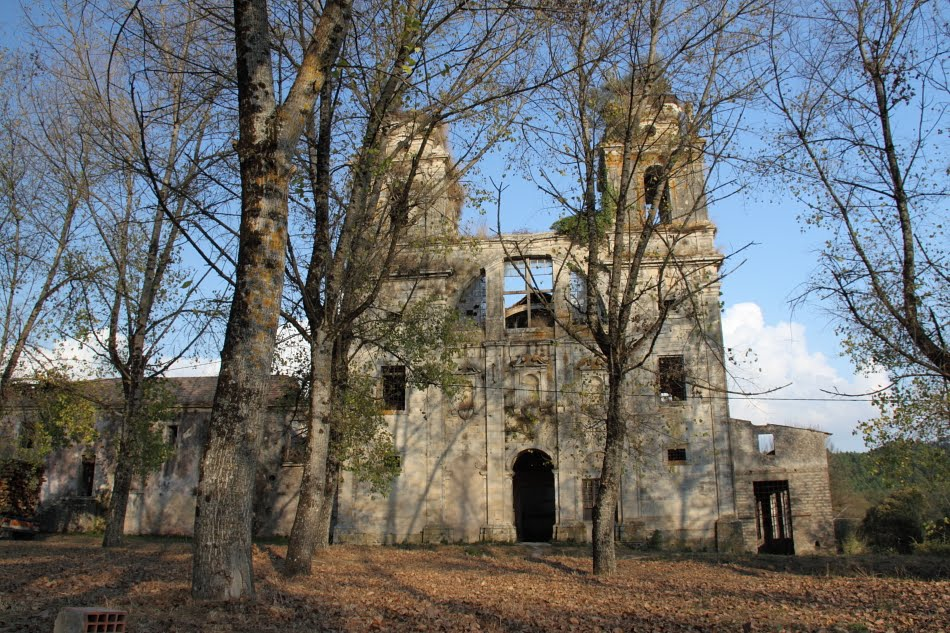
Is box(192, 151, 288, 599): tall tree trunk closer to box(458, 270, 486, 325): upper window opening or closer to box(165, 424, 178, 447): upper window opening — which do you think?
box(458, 270, 486, 325): upper window opening

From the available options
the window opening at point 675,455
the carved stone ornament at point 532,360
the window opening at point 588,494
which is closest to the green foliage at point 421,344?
the carved stone ornament at point 532,360

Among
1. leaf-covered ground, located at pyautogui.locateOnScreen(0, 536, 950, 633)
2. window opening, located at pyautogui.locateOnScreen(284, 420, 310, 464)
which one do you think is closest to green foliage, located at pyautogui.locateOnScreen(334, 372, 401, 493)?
leaf-covered ground, located at pyautogui.locateOnScreen(0, 536, 950, 633)

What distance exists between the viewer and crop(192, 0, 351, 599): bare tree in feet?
21.3

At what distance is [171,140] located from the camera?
1975 cm

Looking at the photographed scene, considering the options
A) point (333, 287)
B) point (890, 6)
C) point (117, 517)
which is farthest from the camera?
point (117, 517)

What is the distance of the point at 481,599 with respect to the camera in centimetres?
909

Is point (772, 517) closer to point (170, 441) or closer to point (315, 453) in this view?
point (315, 453)

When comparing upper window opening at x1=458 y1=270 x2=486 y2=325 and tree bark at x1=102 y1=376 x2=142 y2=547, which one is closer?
tree bark at x1=102 y1=376 x2=142 y2=547

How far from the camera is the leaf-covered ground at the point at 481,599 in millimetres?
6547

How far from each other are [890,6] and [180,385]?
97.0ft

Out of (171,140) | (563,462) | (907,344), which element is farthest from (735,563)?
(171,140)

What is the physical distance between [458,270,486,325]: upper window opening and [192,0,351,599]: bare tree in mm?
19026

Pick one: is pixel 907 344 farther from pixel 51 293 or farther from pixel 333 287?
pixel 51 293

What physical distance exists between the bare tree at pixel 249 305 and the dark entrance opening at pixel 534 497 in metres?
19.7
